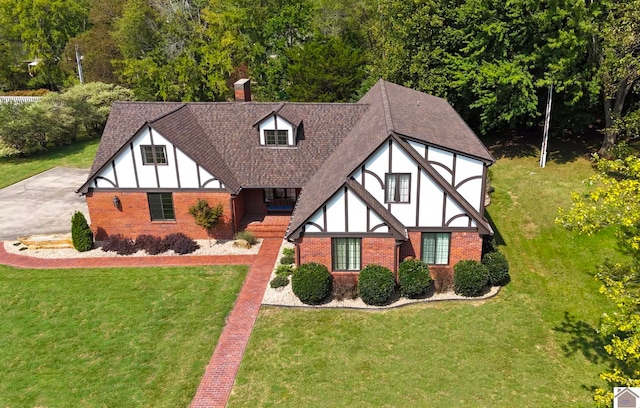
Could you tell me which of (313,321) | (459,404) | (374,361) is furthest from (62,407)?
(459,404)

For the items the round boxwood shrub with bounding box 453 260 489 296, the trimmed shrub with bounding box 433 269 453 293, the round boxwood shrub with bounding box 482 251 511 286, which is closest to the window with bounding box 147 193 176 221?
the trimmed shrub with bounding box 433 269 453 293

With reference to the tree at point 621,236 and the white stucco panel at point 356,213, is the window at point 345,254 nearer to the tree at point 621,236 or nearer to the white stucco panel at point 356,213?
the white stucco panel at point 356,213

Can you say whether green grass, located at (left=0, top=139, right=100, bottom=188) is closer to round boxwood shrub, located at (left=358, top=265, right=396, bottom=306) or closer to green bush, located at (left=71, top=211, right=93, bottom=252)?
green bush, located at (left=71, top=211, right=93, bottom=252)

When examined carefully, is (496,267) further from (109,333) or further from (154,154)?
(154,154)

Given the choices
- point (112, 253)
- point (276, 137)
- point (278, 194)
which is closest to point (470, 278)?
point (278, 194)

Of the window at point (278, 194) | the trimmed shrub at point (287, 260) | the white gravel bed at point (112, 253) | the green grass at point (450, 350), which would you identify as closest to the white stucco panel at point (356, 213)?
the green grass at point (450, 350)

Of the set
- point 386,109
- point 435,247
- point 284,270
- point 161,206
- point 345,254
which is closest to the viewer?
point 345,254
